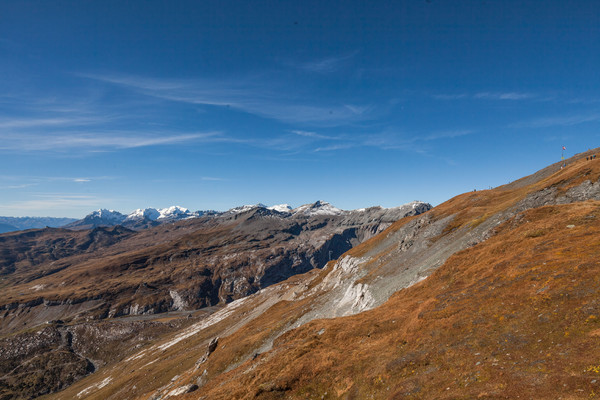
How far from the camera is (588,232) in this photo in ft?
115

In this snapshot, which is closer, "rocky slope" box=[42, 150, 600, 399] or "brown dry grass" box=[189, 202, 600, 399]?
"brown dry grass" box=[189, 202, 600, 399]

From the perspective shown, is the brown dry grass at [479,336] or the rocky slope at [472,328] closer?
the brown dry grass at [479,336]

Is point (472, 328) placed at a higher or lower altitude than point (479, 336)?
higher

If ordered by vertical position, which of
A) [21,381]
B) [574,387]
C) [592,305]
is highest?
[592,305]

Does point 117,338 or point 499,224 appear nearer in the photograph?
point 499,224

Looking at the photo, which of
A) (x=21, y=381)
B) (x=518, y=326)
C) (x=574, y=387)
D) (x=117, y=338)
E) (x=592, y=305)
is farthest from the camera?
(x=117, y=338)

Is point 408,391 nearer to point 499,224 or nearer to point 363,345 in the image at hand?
point 363,345

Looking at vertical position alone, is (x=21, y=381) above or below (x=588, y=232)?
below

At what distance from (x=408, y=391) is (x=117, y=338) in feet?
701

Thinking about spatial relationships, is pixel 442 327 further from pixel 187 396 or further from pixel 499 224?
pixel 187 396

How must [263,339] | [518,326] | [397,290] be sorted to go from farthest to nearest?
[263,339]
[397,290]
[518,326]

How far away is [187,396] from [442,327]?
43227 mm

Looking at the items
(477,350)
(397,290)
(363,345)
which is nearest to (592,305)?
(477,350)

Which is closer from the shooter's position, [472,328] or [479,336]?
[479,336]
